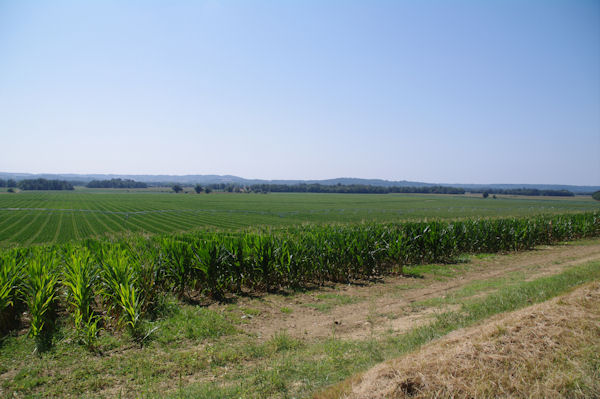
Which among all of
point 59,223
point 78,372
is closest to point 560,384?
point 78,372

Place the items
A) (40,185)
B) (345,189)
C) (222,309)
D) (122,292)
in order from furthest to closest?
1. (345,189)
2. (40,185)
3. (222,309)
4. (122,292)

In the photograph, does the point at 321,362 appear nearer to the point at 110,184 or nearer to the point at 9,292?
the point at 9,292

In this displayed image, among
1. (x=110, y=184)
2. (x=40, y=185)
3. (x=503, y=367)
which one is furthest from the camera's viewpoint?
(x=110, y=184)

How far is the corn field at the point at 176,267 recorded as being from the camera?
19.1ft

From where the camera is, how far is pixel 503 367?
331cm

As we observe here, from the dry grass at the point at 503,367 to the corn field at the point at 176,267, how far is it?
443cm

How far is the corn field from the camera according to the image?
19.1 feet

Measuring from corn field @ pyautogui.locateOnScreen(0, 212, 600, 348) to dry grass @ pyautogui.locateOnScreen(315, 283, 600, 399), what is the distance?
174 inches

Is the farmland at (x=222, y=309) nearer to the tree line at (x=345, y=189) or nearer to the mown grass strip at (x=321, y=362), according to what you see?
the mown grass strip at (x=321, y=362)

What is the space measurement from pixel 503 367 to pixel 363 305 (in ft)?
16.0

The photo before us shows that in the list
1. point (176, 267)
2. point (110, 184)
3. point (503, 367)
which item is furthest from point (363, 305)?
point (110, 184)

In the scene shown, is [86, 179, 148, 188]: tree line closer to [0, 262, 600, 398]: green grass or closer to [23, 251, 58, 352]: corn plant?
[23, 251, 58, 352]: corn plant

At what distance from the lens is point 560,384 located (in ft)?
9.87

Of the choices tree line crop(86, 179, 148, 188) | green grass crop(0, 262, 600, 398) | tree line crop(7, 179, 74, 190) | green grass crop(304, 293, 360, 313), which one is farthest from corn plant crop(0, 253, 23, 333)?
tree line crop(86, 179, 148, 188)
